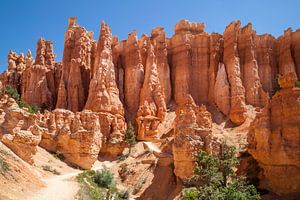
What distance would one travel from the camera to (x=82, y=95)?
146ft

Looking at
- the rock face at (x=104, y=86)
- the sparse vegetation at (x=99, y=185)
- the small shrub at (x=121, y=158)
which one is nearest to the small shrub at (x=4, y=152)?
the sparse vegetation at (x=99, y=185)

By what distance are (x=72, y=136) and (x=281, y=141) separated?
2115 cm

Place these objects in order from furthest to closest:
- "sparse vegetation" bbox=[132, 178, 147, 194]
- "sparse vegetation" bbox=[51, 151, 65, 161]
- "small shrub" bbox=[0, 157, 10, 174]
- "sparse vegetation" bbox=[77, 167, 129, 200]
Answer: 1. "sparse vegetation" bbox=[51, 151, 65, 161]
2. "sparse vegetation" bbox=[132, 178, 147, 194]
3. "sparse vegetation" bbox=[77, 167, 129, 200]
4. "small shrub" bbox=[0, 157, 10, 174]

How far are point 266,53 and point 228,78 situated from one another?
22.3ft

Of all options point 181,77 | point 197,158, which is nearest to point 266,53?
point 181,77

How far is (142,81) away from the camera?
45031mm

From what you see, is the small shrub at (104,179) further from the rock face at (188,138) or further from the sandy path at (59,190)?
the rock face at (188,138)

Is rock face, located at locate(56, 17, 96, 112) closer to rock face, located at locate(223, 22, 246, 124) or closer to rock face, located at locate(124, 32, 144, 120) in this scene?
rock face, located at locate(124, 32, 144, 120)

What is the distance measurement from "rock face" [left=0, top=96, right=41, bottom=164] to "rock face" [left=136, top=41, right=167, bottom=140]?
56.2 ft

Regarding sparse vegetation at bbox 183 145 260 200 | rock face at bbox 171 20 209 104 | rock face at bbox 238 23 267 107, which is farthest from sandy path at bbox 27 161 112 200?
rock face at bbox 238 23 267 107

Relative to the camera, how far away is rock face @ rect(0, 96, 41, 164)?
21172 mm

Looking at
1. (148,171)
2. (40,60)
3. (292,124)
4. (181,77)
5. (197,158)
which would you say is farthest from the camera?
(40,60)

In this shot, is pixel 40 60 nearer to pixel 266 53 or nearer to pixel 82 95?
pixel 82 95

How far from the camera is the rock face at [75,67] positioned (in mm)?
43312
